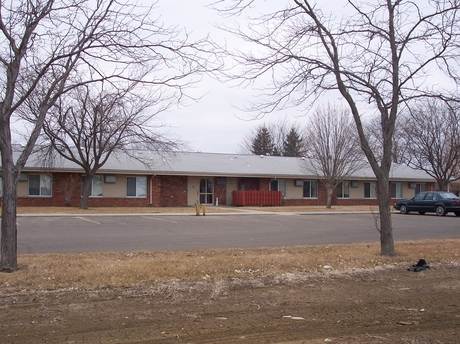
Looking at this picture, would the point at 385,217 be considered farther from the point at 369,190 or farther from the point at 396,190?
the point at 396,190

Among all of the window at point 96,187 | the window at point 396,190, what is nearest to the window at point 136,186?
the window at point 96,187

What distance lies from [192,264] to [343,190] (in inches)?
1256

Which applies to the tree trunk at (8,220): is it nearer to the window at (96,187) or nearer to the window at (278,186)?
the window at (96,187)

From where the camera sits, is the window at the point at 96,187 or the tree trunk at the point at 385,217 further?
the window at the point at 96,187

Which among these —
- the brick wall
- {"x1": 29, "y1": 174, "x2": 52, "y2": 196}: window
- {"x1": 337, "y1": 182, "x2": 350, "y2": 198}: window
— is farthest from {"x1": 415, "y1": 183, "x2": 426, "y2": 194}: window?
{"x1": 29, "y1": 174, "x2": 52, "y2": 196}: window

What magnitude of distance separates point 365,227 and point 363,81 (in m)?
10.4

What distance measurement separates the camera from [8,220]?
8.39 metres

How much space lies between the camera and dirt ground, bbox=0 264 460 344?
5.41 meters

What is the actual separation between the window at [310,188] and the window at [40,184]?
19.2 metres

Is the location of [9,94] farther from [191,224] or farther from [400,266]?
[191,224]

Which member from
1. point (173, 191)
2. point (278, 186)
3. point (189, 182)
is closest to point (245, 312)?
point (173, 191)

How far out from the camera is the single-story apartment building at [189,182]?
31203 millimetres

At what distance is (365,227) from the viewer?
19.8 metres

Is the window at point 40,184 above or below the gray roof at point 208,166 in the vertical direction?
below
